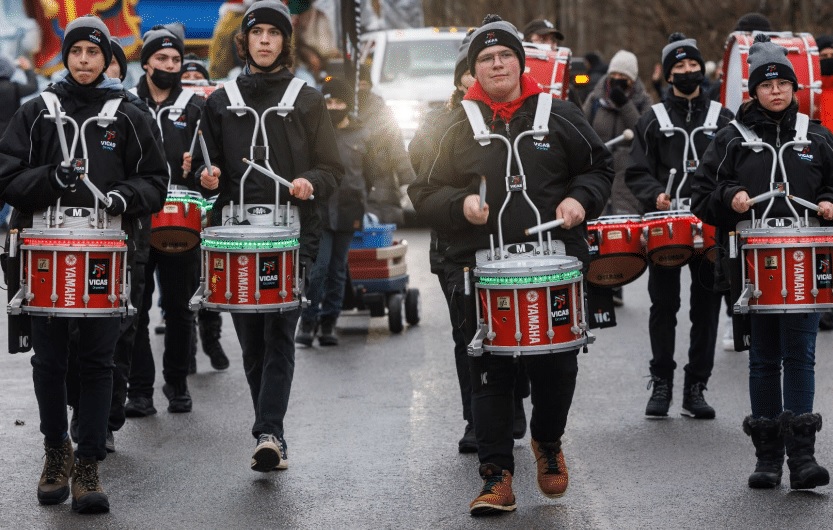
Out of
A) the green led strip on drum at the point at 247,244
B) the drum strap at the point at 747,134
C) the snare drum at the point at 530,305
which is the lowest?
the snare drum at the point at 530,305

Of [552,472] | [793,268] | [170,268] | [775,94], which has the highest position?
[775,94]

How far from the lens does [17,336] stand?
24.6ft

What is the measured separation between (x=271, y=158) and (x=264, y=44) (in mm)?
567

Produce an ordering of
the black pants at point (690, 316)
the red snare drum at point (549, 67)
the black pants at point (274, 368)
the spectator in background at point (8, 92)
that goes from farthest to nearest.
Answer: the spectator in background at point (8, 92), the red snare drum at point (549, 67), the black pants at point (690, 316), the black pants at point (274, 368)

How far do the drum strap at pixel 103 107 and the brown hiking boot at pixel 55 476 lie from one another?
1503 mm

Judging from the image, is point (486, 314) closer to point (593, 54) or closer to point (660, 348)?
point (660, 348)

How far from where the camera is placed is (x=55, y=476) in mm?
7609

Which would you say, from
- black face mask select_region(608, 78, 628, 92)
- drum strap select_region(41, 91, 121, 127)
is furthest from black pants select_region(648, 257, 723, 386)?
black face mask select_region(608, 78, 628, 92)

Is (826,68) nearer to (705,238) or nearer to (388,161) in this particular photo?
(388,161)

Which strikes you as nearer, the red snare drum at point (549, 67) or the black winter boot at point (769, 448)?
the black winter boot at point (769, 448)

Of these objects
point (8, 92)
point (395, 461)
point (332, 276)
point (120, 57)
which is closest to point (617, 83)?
point (332, 276)

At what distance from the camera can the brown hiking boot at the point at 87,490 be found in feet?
24.2

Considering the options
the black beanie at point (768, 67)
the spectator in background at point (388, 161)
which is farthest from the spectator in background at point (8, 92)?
the black beanie at point (768, 67)

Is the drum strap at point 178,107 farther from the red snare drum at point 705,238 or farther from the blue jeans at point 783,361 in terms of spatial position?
the blue jeans at point 783,361
